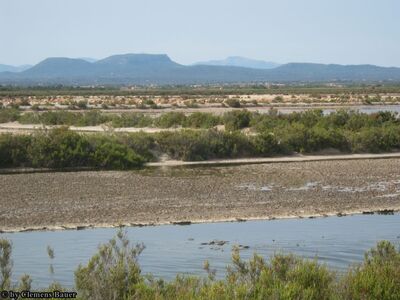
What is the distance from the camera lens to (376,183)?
3253cm

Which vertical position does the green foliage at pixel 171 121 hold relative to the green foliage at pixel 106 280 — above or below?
below

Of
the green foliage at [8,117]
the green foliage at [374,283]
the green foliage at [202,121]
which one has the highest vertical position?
the green foliage at [374,283]

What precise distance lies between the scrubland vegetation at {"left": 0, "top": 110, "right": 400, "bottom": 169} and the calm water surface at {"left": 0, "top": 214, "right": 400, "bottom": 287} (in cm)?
1653

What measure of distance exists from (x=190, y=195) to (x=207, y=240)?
7751 millimetres

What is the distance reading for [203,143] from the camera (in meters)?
42.9

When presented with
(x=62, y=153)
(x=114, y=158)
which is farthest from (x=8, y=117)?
(x=114, y=158)

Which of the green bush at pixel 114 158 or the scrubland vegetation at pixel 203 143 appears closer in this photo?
the green bush at pixel 114 158

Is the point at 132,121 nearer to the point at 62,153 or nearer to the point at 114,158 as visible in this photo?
the point at 114,158

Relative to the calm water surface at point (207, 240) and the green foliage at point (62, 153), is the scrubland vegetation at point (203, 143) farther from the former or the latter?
the calm water surface at point (207, 240)

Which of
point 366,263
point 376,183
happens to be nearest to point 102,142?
point 376,183

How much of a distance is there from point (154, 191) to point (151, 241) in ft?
29.2

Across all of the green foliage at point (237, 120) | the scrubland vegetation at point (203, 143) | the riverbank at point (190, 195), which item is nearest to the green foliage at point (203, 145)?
the scrubland vegetation at point (203, 143)

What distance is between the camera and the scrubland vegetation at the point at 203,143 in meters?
38.9

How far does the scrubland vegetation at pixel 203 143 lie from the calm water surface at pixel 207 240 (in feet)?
54.2
